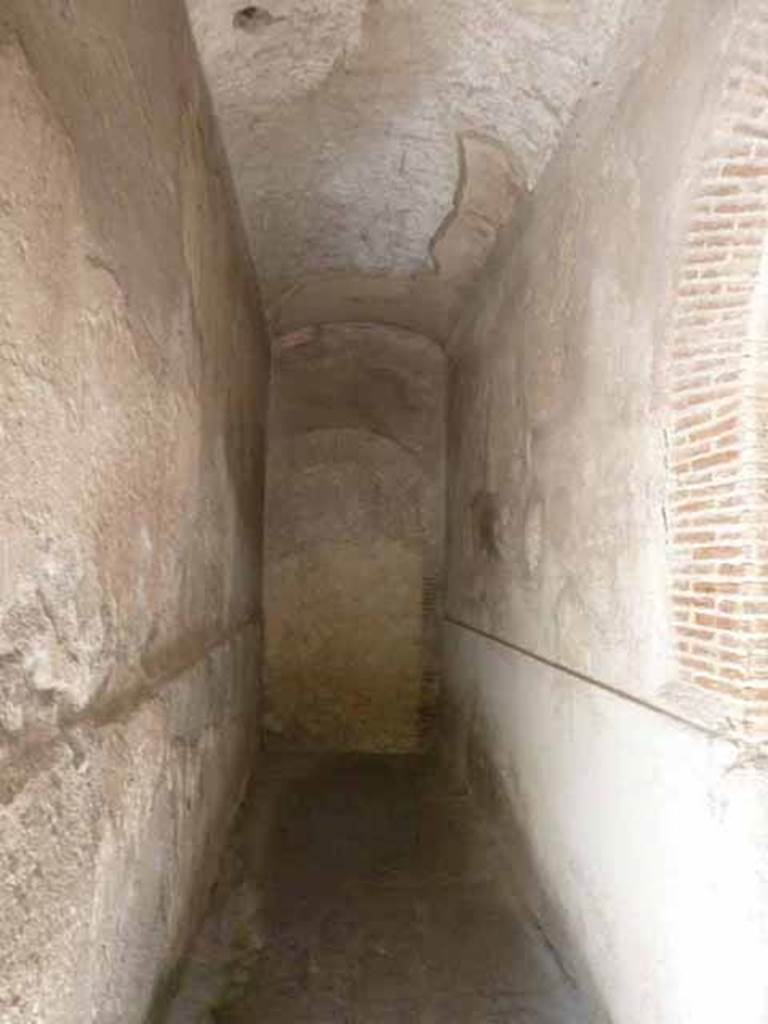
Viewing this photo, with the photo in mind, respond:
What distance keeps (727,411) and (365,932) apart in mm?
2488

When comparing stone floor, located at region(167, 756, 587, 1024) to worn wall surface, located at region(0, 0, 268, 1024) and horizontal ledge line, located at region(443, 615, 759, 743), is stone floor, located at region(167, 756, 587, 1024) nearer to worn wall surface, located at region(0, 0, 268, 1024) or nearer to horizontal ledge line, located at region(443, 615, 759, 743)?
worn wall surface, located at region(0, 0, 268, 1024)

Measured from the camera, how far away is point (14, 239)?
61.1 inches

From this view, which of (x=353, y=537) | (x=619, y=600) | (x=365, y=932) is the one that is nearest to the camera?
(x=619, y=600)

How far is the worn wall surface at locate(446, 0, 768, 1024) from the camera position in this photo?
2.22 meters

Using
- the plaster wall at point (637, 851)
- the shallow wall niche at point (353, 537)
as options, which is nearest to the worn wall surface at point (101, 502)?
the plaster wall at point (637, 851)

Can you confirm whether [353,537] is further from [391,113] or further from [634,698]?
[634,698]

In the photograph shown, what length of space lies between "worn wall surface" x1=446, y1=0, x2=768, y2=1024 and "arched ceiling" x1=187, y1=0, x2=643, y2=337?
0.72 feet

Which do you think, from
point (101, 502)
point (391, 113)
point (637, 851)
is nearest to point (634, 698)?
point (637, 851)

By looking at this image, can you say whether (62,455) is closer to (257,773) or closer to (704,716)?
(704,716)

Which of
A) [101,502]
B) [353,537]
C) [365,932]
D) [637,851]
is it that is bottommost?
[365,932]

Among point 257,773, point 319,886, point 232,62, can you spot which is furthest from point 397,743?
point 232,62

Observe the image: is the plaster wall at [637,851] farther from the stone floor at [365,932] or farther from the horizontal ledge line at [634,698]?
the stone floor at [365,932]

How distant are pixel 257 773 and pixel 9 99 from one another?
Answer: 16.6ft

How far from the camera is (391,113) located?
3.98 meters
